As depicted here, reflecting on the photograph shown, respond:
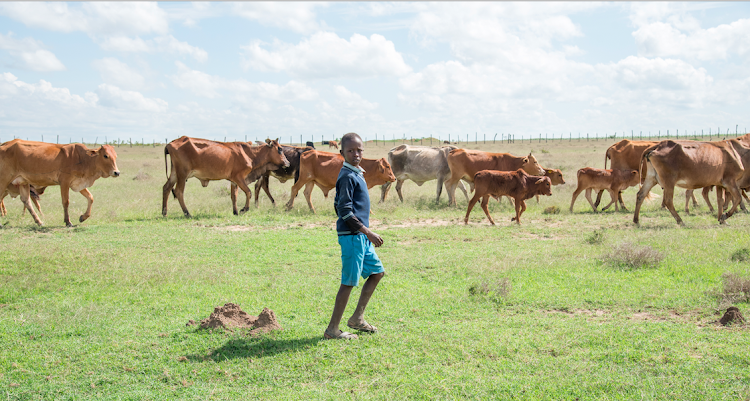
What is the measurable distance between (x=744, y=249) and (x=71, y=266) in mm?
11113

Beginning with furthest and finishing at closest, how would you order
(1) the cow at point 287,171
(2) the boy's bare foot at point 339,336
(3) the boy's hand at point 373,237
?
1. (1) the cow at point 287,171
2. (2) the boy's bare foot at point 339,336
3. (3) the boy's hand at point 373,237

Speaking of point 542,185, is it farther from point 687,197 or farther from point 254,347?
point 254,347

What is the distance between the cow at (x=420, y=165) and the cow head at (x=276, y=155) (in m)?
3.99

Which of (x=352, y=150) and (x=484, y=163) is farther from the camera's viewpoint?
(x=484, y=163)

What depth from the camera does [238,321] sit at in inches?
234

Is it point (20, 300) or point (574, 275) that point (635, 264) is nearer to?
point (574, 275)

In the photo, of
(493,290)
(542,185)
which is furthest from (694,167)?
(493,290)

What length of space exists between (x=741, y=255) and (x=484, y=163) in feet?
31.5

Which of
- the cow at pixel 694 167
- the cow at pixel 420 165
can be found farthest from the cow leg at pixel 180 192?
the cow at pixel 694 167

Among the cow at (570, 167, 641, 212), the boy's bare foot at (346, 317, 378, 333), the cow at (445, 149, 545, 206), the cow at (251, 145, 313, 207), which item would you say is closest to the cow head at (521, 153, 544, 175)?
the cow at (445, 149, 545, 206)

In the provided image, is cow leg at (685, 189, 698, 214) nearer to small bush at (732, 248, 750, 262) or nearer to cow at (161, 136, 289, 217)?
small bush at (732, 248, 750, 262)

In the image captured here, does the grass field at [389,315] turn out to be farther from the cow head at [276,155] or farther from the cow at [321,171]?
the cow head at [276,155]

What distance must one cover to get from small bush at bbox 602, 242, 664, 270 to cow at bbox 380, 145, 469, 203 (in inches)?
419

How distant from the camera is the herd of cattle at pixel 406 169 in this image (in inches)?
530
